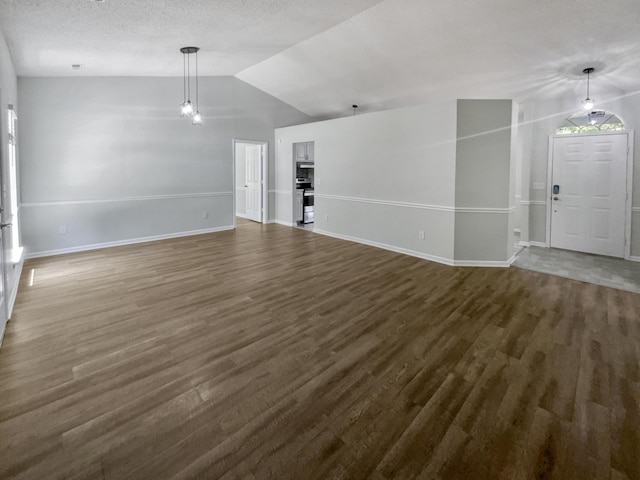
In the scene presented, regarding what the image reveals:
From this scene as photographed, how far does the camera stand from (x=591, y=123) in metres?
5.61

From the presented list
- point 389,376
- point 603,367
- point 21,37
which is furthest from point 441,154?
point 21,37

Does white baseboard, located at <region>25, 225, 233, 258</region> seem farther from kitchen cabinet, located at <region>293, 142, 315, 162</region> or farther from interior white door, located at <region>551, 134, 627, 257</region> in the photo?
interior white door, located at <region>551, 134, 627, 257</region>

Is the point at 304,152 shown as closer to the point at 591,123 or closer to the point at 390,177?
the point at 390,177

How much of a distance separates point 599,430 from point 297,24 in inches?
188

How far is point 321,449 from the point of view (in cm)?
167

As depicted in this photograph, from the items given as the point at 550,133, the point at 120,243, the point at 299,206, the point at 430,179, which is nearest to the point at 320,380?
the point at 430,179

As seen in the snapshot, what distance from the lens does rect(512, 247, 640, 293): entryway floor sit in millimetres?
4375

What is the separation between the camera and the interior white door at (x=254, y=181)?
862cm

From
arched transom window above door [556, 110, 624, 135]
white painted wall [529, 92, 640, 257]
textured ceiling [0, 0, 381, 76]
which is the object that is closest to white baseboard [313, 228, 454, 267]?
white painted wall [529, 92, 640, 257]

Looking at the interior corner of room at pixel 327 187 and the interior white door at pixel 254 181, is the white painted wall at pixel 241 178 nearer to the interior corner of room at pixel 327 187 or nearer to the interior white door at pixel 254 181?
the interior white door at pixel 254 181

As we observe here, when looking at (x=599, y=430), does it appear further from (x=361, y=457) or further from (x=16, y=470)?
(x=16, y=470)

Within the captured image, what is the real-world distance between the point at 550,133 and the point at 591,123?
1.83 ft

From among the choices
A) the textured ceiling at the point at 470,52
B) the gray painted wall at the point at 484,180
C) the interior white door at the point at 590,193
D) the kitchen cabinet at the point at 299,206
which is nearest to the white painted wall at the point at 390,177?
the gray painted wall at the point at 484,180

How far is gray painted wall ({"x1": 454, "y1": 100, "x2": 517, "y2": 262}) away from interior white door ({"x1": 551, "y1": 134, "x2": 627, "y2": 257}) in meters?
1.71
